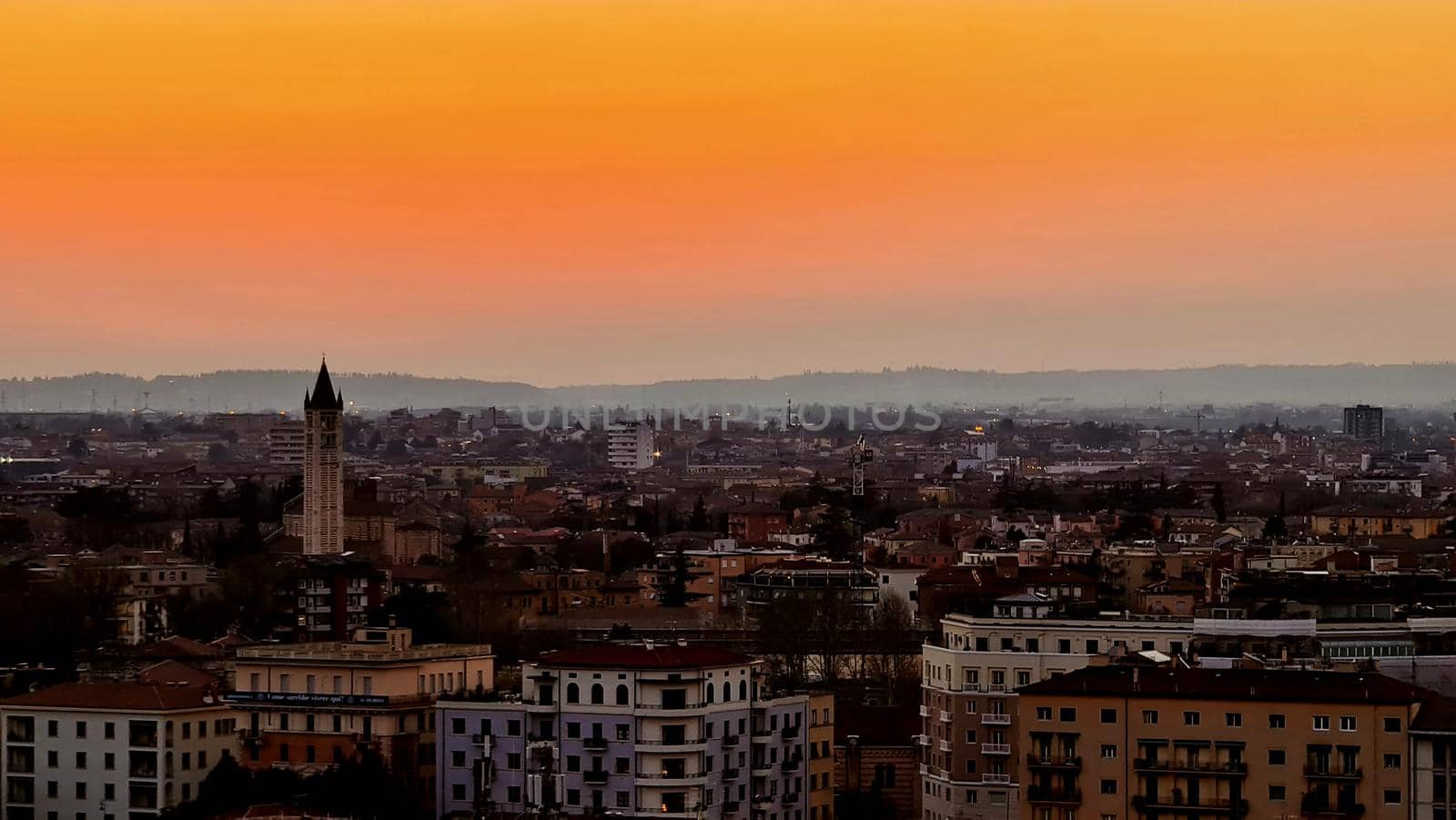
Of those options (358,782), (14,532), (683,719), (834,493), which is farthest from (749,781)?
(834,493)

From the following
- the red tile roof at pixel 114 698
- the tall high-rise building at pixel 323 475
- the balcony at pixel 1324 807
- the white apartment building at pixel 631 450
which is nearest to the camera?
the balcony at pixel 1324 807

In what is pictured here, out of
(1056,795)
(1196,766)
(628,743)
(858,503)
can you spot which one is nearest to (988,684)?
(1056,795)

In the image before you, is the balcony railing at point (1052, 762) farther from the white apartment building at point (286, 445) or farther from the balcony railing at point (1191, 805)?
the white apartment building at point (286, 445)

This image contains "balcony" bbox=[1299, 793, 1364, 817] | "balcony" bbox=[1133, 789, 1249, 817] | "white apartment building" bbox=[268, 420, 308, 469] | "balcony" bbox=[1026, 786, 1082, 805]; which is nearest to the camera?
"balcony" bbox=[1299, 793, 1364, 817]

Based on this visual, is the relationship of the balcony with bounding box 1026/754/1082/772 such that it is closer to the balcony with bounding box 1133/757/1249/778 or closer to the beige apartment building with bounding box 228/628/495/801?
the balcony with bounding box 1133/757/1249/778

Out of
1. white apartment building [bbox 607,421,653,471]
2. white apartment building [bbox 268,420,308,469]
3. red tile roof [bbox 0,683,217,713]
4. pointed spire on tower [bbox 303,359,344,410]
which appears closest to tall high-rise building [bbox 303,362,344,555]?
pointed spire on tower [bbox 303,359,344,410]

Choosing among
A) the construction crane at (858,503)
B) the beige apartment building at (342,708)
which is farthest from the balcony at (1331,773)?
the construction crane at (858,503)
